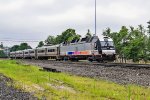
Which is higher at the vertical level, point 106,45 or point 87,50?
point 106,45

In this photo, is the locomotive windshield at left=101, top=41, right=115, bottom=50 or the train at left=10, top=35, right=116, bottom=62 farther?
the locomotive windshield at left=101, top=41, right=115, bottom=50

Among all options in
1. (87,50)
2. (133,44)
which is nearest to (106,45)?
(87,50)

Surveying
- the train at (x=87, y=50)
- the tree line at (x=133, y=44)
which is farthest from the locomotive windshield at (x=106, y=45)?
the tree line at (x=133, y=44)

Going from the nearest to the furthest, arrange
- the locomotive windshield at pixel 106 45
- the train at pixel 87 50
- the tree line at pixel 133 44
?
the train at pixel 87 50
the locomotive windshield at pixel 106 45
the tree line at pixel 133 44

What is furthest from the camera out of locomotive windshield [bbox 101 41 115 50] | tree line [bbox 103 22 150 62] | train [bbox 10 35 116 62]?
tree line [bbox 103 22 150 62]

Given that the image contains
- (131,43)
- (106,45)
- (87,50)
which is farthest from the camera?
(131,43)

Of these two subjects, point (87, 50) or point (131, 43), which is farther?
point (131, 43)

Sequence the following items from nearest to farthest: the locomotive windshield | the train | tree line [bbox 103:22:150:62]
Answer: the train, the locomotive windshield, tree line [bbox 103:22:150:62]

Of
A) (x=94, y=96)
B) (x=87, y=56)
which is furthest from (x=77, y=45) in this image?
(x=94, y=96)

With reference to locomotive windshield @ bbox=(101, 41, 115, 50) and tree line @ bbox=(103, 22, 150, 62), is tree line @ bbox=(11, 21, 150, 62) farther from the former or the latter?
locomotive windshield @ bbox=(101, 41, 115, 50)

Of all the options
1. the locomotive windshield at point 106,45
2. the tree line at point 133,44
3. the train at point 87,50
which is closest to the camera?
the train at point 87,50

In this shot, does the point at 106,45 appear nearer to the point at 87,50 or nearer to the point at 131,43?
the point at 87,50

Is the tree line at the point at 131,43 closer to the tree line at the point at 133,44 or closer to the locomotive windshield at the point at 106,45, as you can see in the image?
the tree line at the point at 133,44

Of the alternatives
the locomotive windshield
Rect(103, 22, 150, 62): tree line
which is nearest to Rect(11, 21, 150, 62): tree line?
Rect(103, 22, 150, 62): tree line
